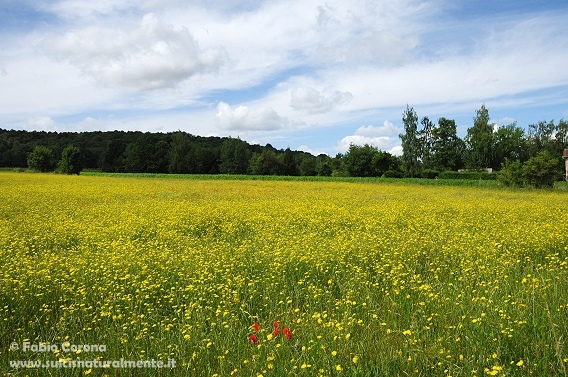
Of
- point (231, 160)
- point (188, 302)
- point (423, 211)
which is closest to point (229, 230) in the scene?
point (188, 302)

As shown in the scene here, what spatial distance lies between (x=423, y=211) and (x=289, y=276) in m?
10.8

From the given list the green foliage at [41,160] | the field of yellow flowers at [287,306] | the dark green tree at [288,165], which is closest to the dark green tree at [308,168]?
the dark green tree at [288,165]

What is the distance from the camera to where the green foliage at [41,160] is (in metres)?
77.9

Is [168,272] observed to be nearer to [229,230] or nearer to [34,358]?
[34,358]

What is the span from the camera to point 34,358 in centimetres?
434

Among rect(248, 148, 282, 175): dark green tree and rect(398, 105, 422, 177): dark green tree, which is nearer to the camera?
rect(398, 105, 422, 177): dark green tree

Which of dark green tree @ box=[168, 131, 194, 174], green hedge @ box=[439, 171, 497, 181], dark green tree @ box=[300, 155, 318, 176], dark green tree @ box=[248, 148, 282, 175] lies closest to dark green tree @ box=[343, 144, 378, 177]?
dark green tree @ box=[300, 155, 318, 176]

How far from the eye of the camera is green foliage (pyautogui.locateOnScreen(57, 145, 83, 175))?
7579 centimetres

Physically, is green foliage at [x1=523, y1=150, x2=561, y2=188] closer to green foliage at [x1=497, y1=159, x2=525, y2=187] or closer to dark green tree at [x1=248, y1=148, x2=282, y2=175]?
green foliage at [x1=497, y1=159, x2=525, y2=187]

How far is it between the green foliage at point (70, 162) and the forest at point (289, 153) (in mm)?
171

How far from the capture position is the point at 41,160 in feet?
257

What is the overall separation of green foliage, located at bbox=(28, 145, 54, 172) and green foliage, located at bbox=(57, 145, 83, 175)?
9.95ft

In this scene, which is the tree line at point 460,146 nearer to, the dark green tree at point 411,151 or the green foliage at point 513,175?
the dark green tree at point 411,151

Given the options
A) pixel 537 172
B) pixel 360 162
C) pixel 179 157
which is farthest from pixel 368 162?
pixel 179 157
